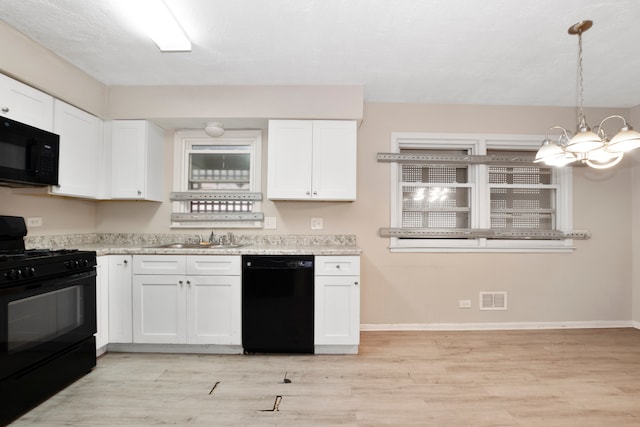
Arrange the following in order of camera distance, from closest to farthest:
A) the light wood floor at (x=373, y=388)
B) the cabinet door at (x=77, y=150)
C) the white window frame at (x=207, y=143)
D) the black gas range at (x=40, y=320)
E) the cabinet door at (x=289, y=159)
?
the black gas range at (x=40, y=320) → the light wood floor at (x=373, y=388) → the cabinet door at (x=77, y=150) → the cabinet door at (x=289, y=159) → the white window frame at (x=207, y=143)

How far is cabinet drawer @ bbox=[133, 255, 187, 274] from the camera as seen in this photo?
8.74 feet

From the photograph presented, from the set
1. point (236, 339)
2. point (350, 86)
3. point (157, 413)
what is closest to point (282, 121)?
point (350, 86)

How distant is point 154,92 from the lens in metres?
2.98

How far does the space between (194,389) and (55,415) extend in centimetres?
77

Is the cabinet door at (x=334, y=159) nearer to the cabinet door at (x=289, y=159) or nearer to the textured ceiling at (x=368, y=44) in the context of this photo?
the cabinet door at (x=289, y=159)

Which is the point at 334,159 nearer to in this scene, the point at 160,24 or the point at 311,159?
the point at 311,159

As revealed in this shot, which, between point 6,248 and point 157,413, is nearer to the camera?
point 157,413

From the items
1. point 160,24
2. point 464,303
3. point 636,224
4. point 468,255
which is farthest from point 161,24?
point 636,224

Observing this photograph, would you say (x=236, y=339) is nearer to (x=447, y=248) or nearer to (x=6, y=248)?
(x=6, y=248)

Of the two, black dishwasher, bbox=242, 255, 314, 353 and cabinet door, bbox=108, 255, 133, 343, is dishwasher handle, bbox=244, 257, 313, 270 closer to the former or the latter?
black dishwasher, bbox=242, 255, 314, 353

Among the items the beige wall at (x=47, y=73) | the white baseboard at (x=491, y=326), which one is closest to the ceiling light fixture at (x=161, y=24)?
the beige wall at (x=47, y=73)

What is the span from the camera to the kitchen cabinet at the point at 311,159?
9.73 ft

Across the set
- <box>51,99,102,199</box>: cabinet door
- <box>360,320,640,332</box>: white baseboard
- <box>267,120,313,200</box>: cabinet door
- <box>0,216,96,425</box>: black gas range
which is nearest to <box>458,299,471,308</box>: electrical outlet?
<box>360,320,640,332</box>: white baseboard

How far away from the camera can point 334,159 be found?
9.77 ft
